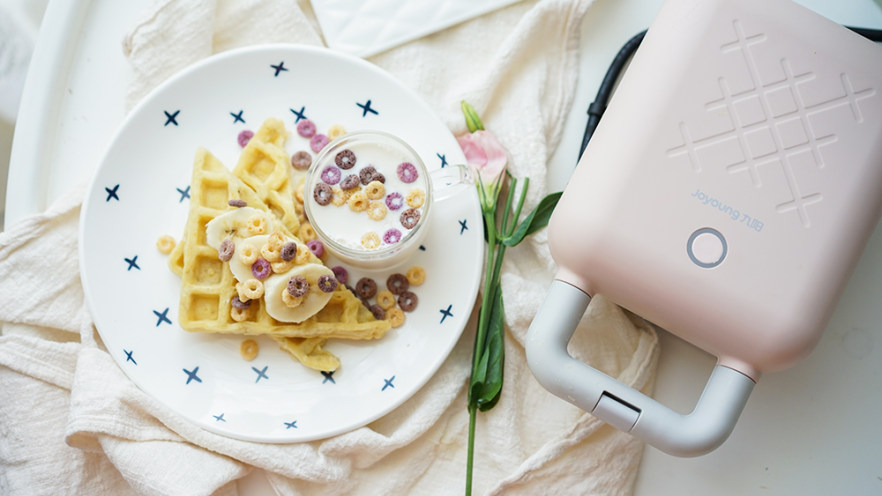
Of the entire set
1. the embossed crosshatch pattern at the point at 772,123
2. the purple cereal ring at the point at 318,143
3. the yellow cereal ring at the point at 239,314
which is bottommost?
the yellow cereal ring at the point at 239,314

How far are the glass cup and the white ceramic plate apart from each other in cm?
6

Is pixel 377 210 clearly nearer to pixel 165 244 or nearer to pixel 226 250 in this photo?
pixel 226 250

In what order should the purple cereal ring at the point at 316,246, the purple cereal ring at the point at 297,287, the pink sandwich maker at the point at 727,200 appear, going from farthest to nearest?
the purple cereal ring at the point at 316,246 < the purple cereal ring at the point at 297,287 < the pink sandwich maker at the point at 727,200

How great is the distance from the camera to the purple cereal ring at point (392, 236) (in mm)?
957

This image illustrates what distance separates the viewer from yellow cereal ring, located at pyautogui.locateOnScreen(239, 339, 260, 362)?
3.28ft

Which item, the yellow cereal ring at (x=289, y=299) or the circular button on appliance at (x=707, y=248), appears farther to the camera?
the yellow cereal ring at (x=289, y=299)

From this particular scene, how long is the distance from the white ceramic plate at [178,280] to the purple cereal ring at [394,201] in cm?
7

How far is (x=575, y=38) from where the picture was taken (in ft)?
3.46

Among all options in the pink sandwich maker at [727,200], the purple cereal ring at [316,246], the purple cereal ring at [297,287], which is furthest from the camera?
the purple cereal ring at [316,246]

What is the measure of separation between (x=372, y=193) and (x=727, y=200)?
449mm

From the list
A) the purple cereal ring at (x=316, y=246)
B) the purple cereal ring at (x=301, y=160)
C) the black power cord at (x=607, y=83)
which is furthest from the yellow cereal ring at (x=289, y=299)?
the black power cord at (x=607, y=83)

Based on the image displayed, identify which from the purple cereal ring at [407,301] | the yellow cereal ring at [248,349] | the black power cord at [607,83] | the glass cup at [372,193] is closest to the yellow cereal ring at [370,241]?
the glass cup at [372,193]

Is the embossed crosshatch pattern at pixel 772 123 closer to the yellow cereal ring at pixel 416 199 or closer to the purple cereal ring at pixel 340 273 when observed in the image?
the yellow cereal ring at pixel 416 199

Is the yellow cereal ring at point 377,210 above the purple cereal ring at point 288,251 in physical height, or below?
above
